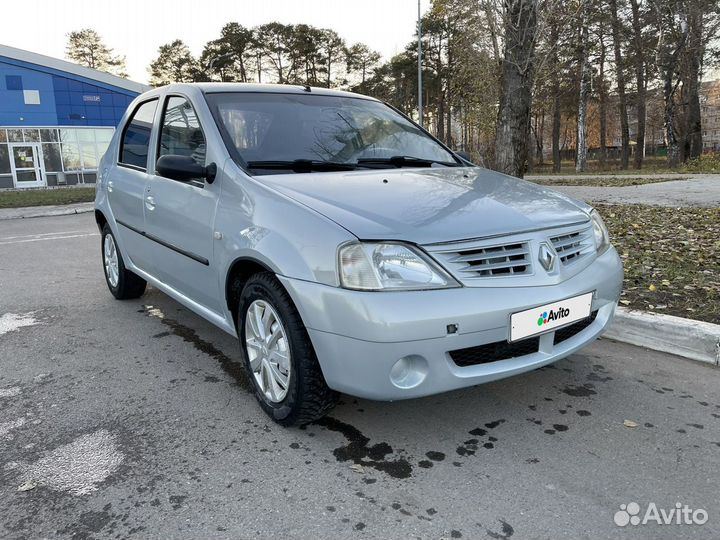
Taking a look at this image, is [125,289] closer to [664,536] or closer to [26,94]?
[664,536]

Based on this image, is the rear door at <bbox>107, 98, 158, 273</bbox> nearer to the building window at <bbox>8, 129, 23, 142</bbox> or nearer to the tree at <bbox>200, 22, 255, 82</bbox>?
the building window at <bbox>8, 129, 23, 142</bbox>

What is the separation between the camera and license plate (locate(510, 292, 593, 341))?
247 centimetres

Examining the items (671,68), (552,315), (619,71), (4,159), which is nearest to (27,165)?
(4,159)

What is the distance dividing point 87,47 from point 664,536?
61569 mm

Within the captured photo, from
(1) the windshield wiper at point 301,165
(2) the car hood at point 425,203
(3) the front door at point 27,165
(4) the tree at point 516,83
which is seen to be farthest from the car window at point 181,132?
(3) the front door at point 27,165

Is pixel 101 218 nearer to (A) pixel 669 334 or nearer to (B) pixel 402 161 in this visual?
(B) pixel 402 161

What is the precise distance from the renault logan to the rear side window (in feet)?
1.07

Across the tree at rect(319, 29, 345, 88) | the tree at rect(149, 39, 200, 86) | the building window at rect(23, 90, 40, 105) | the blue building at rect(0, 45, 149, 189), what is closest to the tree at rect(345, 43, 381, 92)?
the tree at rect(319, 29, 345, 88)

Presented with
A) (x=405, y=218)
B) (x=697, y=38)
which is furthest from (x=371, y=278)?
(x=697, y=38)

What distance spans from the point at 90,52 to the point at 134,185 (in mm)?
57913

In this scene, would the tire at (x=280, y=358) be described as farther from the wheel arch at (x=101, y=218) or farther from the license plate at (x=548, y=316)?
the wheel arch at (x=101, y=218)

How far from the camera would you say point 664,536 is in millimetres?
1976

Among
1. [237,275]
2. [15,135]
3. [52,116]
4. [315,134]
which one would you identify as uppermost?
[52,116]

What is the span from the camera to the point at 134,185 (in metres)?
4.26
